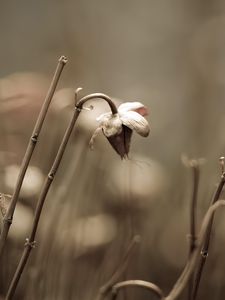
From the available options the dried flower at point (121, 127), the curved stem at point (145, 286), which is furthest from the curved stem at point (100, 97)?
the curved stem at point (145, 286)

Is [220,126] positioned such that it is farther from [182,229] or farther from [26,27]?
[26,27]

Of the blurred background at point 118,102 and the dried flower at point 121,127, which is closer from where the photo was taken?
the dried flower at point 121,127

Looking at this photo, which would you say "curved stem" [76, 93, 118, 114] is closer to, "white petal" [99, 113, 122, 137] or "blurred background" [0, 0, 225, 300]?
"white petal" [99, 113, 122, 137]

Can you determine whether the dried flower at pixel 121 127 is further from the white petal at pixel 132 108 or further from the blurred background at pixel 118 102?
the blurred background at pixel 118 102

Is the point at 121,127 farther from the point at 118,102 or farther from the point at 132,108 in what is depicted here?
the point at 118,102

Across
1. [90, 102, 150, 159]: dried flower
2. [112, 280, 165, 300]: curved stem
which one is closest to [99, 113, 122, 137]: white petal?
[90, 102, 150, 159]: dried flower

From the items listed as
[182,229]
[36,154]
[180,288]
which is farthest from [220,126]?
[180,288]
